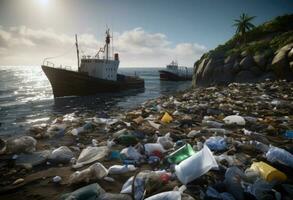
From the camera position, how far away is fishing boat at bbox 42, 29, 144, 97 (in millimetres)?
20453

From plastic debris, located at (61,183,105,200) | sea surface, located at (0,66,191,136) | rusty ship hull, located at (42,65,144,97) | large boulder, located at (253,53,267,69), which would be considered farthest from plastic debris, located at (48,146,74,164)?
large boulder, located at (253,53,267,69)

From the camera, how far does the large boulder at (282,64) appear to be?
16.1 metres

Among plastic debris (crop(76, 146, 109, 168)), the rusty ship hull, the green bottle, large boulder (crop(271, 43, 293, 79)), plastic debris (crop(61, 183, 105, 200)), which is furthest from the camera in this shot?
the rusty ship hull

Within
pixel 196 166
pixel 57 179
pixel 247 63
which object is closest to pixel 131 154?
pixel 57 179

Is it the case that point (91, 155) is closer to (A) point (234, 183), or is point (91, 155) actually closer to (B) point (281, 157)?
(A) point (234, 183)

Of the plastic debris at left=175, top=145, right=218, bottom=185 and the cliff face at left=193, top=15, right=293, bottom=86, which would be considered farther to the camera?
the cliff face at left=193, top=15, right=293, bottom=86

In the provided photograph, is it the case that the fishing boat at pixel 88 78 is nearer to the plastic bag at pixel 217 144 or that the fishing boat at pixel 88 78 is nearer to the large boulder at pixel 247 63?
the large boulder at pixel 247 63

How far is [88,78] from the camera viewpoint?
2061 centimetres

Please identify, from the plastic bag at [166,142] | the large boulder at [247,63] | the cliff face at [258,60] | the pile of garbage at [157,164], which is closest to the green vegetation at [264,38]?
the cliff face at [258,60]

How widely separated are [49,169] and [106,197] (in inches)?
53.4

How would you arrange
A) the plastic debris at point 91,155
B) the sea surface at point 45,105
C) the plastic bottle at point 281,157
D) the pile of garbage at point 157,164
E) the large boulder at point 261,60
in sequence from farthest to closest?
1. the large boulder at point 261,60
2. the sea surface at point 45,105
3. the plastic debris at point 91,155
4. the plastic bottle at point 281,157
5. the pile of garbage at point 157,164

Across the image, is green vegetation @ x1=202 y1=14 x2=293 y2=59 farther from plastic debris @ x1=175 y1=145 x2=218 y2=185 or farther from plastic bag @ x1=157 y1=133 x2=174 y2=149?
plastic debris @ x1=175 y1=145 x2=218 y2=185

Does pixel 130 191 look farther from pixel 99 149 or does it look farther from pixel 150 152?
pixel 99 149

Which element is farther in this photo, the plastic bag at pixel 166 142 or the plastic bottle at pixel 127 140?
the plastic bottle at pixel 127 140
